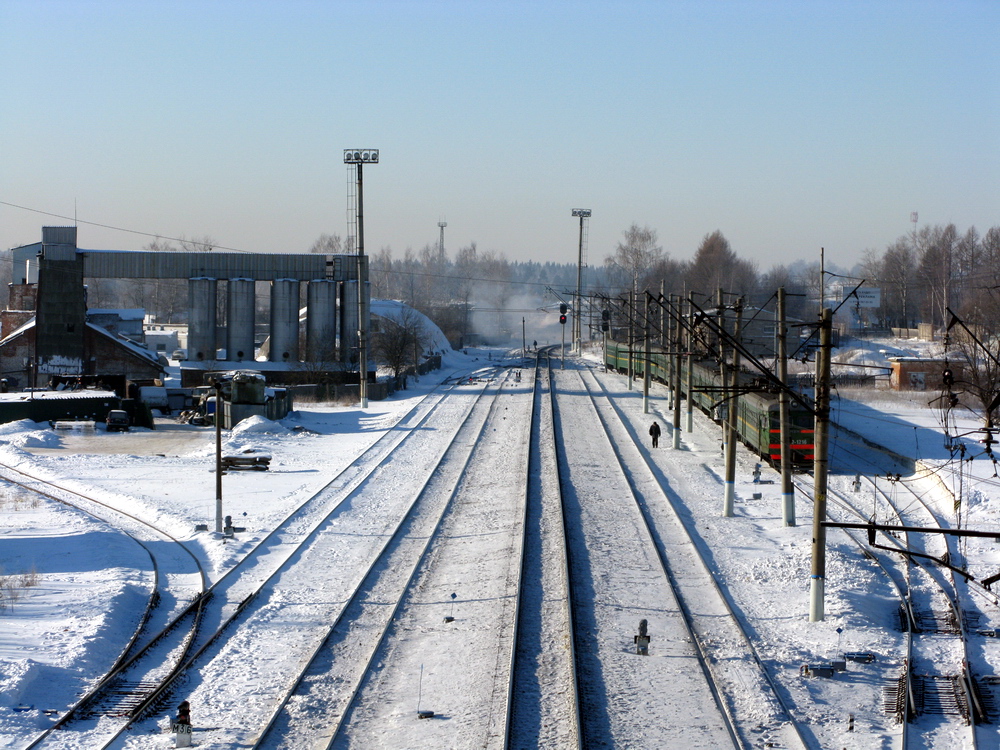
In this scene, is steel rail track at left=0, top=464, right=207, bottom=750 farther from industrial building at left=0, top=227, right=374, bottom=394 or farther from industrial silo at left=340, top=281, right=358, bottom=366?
industrial silo at left=340, top=281, right=358, bottom=366

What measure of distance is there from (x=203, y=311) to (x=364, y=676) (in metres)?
53.5

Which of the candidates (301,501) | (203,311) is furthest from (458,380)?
(301,501)

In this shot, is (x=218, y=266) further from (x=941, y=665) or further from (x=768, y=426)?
(x=941, y=665)

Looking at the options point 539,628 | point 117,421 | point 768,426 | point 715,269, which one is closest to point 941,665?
point 539,628

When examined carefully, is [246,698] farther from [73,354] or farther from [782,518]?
[73,354]

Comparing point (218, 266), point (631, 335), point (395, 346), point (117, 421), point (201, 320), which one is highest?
point (218, 266)

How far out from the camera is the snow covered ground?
13.0m

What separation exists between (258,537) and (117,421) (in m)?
23.9

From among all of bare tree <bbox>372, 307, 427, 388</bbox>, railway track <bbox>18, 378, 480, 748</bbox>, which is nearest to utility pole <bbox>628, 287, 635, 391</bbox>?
bare tree <bbox>372, 307, 427, 388</bbox>

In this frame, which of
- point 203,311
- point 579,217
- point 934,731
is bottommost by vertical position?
point 934,731

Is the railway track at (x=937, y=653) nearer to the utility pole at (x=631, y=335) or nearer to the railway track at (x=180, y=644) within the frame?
the railway track at (x=180, y=644)

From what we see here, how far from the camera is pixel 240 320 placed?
63.2m

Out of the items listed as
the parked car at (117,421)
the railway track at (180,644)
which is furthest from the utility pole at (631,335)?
the parked car at (117,421)

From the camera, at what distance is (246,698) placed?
490 inches
